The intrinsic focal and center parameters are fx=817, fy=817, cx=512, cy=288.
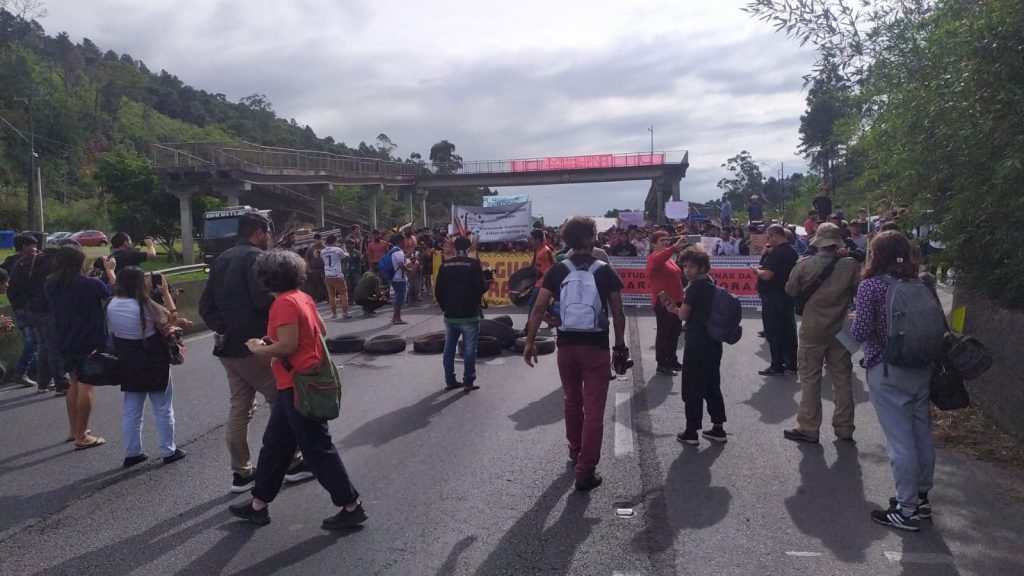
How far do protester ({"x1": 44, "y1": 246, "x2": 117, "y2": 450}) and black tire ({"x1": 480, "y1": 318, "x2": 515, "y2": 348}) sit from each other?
585cm

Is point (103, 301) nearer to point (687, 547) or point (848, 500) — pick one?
point (687, 547)

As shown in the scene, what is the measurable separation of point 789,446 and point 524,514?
2.70 metres

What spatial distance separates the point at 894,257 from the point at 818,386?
205 cm

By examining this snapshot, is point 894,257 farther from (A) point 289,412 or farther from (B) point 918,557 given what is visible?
(A) point 289,412

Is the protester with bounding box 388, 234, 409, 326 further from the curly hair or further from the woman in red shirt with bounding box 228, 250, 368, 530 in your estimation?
the curly hair

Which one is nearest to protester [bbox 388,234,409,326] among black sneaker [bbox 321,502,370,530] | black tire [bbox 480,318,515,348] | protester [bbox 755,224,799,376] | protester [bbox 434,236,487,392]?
black tire [bbox 480,318,515,348]

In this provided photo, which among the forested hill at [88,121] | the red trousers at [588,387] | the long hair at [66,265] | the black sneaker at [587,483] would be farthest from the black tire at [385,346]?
the forested hill at [88,121]

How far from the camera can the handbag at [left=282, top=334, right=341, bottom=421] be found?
493 centimetres

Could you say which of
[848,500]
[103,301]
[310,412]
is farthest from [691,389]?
[103,301]

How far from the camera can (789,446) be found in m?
6.82

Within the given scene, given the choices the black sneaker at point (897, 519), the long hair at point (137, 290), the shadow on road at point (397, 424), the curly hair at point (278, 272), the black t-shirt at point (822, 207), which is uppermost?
the black t-shirt at point (822, 207)

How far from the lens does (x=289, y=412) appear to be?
5.05m

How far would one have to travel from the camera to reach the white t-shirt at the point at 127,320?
6.58 meters

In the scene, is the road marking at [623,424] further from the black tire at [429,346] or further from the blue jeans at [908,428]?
the black tire at [429,346]
